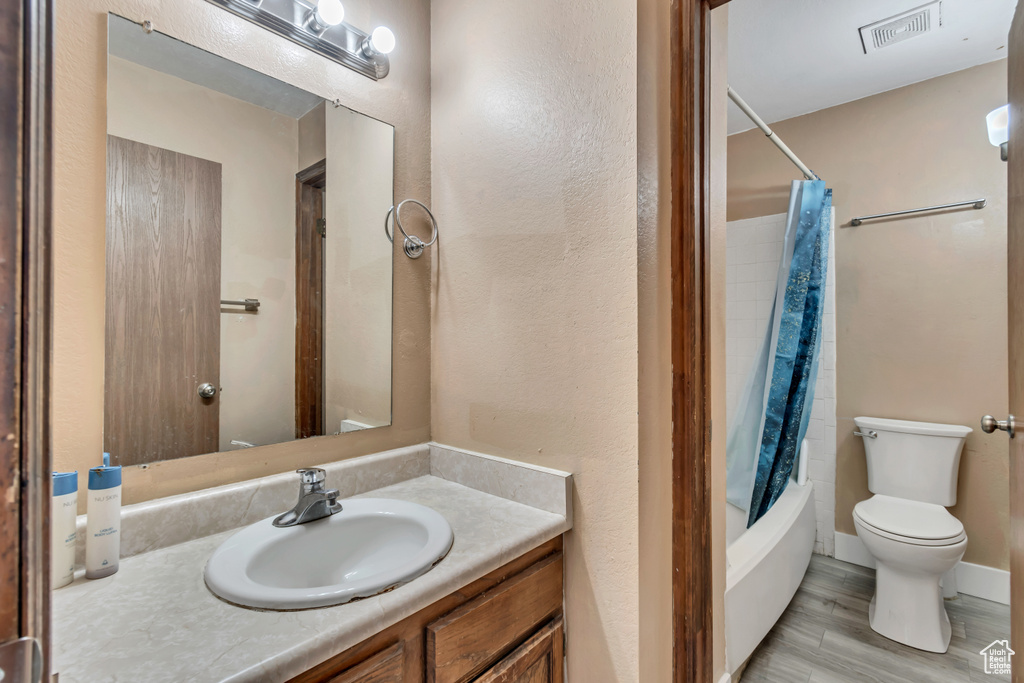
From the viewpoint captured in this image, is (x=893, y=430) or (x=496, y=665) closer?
(x=496, y=665)

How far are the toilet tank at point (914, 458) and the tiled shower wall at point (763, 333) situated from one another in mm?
194

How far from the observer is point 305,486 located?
1.03m

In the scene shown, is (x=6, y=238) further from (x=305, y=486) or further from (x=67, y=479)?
(x=305, y=486)

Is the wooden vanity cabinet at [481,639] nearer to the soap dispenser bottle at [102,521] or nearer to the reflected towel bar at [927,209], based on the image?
the soap dispenser bottle at [102,521]

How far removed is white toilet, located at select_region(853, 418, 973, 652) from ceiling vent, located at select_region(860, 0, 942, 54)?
5.49 feet

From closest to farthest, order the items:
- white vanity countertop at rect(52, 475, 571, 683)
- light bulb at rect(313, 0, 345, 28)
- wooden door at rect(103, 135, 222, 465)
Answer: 1. white vanity countertop at rect(52, 475, 571, 683)
2. wooden door at rect(103, 135, 222, 465)
3. light bulb at rect(313, 0, 345, 28)

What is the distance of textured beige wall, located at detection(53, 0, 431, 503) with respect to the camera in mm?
861

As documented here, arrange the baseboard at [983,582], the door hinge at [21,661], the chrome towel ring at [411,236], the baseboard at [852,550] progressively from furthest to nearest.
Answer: the baseboard at [852,550]
the baseboard at [983,582]
the chrome towel ring at [411,236]
the door hinge at [21,661]

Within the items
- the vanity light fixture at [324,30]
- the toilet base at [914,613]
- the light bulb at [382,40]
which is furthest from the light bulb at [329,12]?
the toilet base at [914,613]

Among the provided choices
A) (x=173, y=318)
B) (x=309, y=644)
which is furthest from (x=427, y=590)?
(x=173, y=318)

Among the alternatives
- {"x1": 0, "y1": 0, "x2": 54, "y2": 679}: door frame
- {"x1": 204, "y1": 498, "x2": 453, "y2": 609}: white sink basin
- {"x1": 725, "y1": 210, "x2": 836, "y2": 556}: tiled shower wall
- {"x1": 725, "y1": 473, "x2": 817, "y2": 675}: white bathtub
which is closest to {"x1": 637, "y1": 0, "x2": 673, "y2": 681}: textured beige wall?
{"x1": 204, "y1": 498, "x2": 453, "y2": 609}: white sink basin

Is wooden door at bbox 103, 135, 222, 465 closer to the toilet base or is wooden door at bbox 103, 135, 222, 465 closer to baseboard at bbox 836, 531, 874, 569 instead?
the toilet base

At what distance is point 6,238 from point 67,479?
73 centimetres

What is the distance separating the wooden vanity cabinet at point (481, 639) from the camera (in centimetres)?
73
